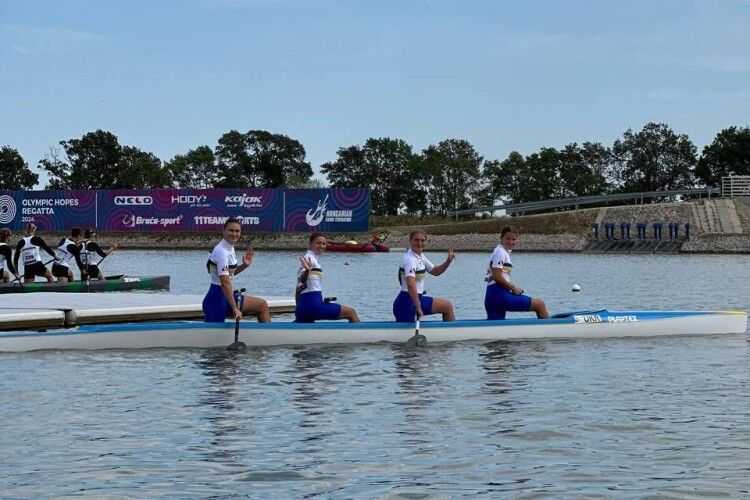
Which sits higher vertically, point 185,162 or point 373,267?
point 185,162

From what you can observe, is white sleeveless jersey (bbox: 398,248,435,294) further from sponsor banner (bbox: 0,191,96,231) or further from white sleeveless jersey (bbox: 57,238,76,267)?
sponsor banner (bbox: 0,191,96,231)

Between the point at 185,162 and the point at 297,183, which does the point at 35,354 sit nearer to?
the point at 297,183

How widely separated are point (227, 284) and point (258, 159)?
130m

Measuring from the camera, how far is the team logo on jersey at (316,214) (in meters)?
92.9

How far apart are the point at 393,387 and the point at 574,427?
360cm

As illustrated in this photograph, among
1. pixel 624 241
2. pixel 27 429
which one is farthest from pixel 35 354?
pixel 624 241

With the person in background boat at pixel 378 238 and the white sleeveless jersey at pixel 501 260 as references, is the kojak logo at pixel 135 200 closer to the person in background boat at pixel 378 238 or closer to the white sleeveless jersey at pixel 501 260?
the person in background boat at pixel 378 238

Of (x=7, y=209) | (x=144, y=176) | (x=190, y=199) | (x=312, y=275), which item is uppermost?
(x=144, y=176)

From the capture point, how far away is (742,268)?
201 feet

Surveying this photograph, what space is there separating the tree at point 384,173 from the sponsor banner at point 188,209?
123ft

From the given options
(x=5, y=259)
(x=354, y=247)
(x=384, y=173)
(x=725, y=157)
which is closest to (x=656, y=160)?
(x=725, y=157)

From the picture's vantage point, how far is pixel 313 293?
62.8 feet

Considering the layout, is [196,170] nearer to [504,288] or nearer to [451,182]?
[451,182]

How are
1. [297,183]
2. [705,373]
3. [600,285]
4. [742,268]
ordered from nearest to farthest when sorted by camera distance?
[705,373], [600,285], [742,268], [297,183]
